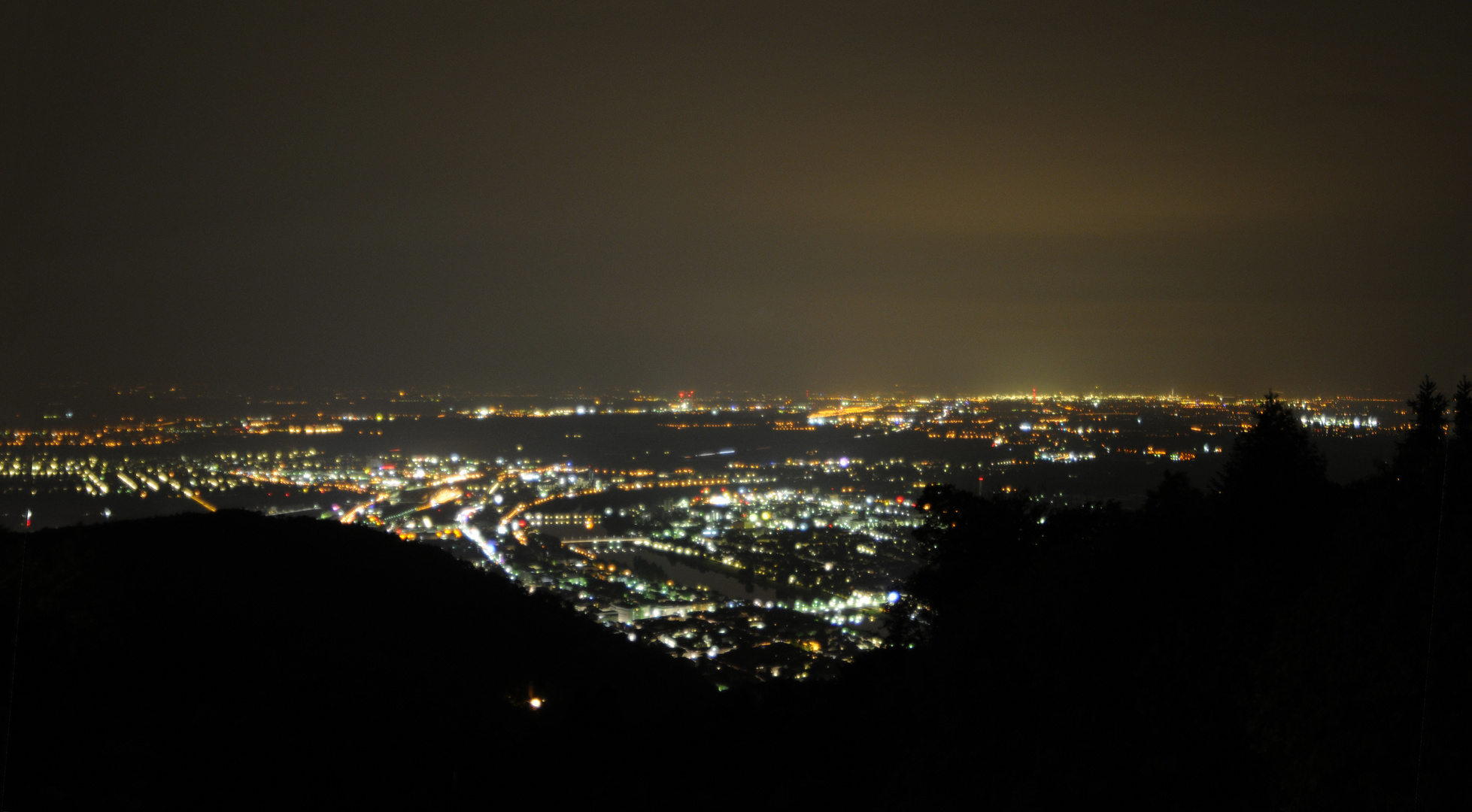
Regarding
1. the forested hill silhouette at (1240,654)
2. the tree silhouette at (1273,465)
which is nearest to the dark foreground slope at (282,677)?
the forested hill silhouette at (1240,654)

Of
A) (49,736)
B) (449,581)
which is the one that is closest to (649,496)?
(449,581)

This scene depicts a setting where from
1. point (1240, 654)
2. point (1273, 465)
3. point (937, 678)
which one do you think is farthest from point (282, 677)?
point (1273, 465)

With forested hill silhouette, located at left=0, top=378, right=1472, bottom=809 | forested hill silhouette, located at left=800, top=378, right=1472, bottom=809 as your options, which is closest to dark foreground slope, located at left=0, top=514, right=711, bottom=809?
forested hill silhouette, located at left=0, top=378, right=1472, bottom=809

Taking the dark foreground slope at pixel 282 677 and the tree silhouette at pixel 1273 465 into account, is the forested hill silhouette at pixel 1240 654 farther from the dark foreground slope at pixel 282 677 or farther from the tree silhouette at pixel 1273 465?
the dark foreground slope at pixel 282 677

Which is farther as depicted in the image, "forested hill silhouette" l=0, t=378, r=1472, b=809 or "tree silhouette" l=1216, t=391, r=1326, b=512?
"tree silhouette" l=1216, t=391, r=1326, b=512

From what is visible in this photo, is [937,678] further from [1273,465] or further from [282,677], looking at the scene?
[282,677]

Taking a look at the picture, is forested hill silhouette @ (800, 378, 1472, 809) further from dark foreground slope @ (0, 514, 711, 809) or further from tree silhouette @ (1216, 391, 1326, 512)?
dark foreground slope @ (0, 514, 711, 809)
